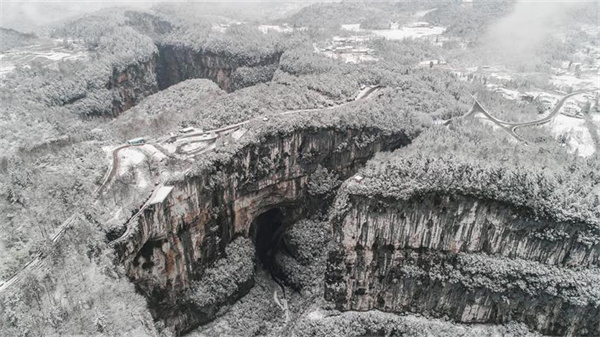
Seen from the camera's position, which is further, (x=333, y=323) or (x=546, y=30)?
(x=546, y=30)

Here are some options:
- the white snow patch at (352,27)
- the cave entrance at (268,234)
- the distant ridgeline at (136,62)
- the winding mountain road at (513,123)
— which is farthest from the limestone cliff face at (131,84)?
the winding mountain road at (513,123)

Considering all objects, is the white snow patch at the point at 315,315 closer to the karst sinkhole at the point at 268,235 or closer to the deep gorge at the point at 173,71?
the karst sinkhole at the point at 268,235

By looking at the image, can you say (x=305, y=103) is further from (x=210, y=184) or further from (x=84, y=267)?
(x=84, y=267)

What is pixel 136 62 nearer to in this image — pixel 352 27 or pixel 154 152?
pixel 154 152

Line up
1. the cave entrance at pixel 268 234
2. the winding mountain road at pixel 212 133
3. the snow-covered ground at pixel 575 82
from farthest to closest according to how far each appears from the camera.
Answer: the snow-covered ground at pixel 575 82 → the cave entrance at pixel 268 234 → the winding mountain road at pixel 212 133

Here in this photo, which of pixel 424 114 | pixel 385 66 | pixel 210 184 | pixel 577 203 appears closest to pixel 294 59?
pixel 385 66

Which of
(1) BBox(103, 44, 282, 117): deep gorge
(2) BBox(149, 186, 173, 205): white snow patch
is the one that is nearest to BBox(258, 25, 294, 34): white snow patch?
(1) BBox(103, 44, 282, 117): deep gorge

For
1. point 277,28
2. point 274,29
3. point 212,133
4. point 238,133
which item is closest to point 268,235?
point 238,133

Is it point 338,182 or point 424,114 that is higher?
point 424,114
